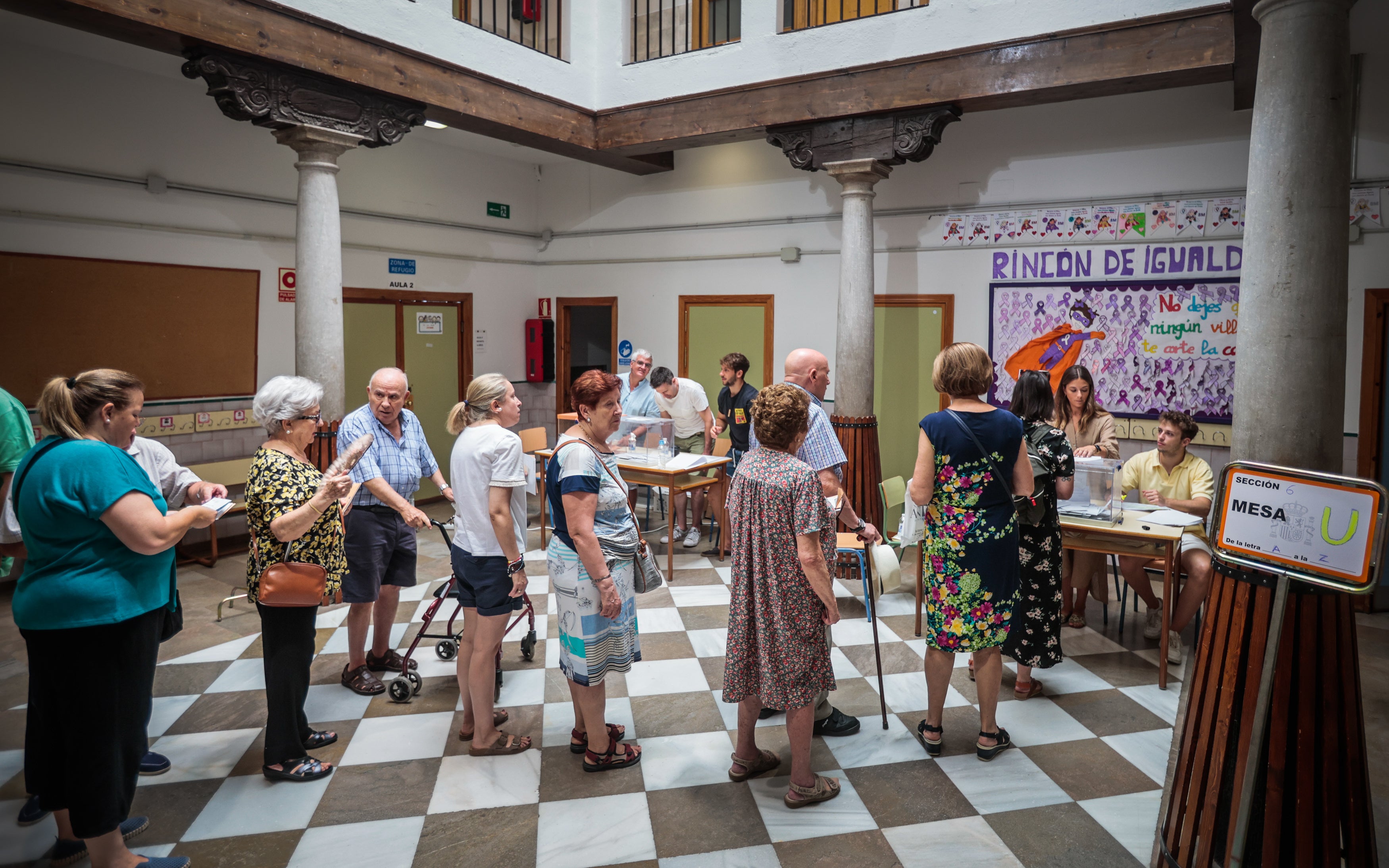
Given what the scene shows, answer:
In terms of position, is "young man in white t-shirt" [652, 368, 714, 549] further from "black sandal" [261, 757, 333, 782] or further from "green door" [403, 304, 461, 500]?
"black sandal" [261, 757, 333, 782]

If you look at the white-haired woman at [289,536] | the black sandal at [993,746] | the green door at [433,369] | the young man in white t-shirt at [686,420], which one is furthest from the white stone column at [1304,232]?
the green door at [433,369]

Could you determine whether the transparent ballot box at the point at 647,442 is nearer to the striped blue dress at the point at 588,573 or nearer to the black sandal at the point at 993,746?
the striped blue dress at the point at 588,573

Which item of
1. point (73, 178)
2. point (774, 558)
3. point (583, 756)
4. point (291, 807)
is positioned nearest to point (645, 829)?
point (583, 756)

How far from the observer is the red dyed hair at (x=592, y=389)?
3209mm

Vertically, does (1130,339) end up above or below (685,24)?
below

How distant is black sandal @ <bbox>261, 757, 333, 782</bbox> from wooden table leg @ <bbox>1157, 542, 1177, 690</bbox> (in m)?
4.05

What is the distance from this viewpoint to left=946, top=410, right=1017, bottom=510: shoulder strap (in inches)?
131

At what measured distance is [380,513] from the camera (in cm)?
419

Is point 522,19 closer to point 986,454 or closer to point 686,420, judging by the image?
point 686,420

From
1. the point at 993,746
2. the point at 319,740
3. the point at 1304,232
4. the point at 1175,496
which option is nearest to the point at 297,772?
the point at 319,740

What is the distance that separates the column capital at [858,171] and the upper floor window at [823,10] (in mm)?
1144

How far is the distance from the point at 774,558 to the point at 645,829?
3.69 ft

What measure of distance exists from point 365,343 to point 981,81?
238 inches

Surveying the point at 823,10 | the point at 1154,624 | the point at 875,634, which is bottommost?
the point at 1154,624
